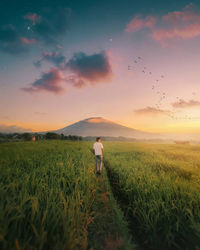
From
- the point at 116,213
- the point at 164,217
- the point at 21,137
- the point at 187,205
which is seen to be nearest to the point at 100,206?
the point at 116,213

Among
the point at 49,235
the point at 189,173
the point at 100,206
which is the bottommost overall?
the point at 100,206

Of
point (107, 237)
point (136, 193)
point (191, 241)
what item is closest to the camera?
point (191, 241)

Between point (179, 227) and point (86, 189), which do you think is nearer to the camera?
point (179, 227)

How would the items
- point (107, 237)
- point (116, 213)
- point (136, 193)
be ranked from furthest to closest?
1. point (136, 193)
2. point (116, 213)
3. point (107, 237)

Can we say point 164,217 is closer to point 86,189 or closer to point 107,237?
point 107,237

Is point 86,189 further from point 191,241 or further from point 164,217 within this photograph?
point 191,241

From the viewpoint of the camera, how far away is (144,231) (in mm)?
2854

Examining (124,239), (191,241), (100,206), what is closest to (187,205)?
(191,241)

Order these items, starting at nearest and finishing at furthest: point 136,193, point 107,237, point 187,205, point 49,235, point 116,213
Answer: point 49,235 → point 107,237 → point 187,205 → point 116,213 → point 136,193

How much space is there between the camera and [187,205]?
118 inches

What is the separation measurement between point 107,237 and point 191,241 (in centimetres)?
159

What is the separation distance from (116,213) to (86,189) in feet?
3.66

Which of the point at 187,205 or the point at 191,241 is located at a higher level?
the point at 187,205

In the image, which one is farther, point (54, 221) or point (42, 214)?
point (42, 214)
